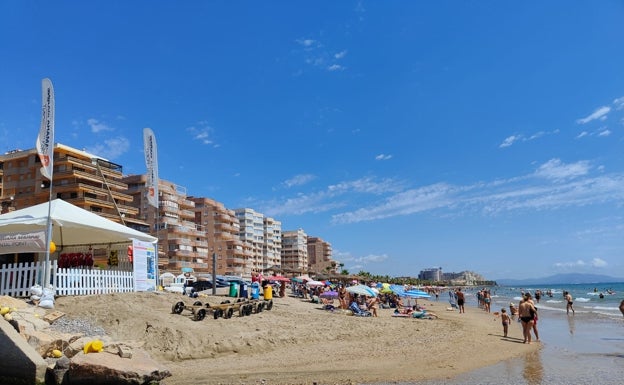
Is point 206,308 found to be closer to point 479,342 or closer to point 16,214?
point 16,214

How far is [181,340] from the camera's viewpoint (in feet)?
40.4

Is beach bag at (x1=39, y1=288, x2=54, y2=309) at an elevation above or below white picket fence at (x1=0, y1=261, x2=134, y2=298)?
below

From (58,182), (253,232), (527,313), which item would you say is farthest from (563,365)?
(253,232)

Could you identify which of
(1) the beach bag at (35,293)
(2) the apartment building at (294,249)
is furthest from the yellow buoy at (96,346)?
(2) the apartment building at (294,249)

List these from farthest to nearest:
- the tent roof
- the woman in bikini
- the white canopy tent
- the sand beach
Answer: the woman in bikini, the tent roof, the white canopy tent, the sand beach

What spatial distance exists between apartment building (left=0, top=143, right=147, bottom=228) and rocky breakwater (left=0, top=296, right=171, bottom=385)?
1945 inches

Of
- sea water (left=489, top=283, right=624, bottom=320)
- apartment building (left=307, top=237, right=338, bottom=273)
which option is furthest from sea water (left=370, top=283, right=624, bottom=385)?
apartment building (left=307, top=237, right=338, bottom=273)

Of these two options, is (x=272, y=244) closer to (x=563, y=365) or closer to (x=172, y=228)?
(x=172, y=228)

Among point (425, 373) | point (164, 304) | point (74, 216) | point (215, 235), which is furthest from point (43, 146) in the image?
point (215, 235)

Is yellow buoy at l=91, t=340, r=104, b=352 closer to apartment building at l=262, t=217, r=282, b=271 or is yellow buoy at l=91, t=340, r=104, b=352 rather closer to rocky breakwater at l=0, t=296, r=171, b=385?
rocky breakwater at l=0, t=296, r=171, b=385

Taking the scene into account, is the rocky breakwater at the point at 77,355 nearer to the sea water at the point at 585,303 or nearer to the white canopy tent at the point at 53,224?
the white canopy tent at the point at 53,224

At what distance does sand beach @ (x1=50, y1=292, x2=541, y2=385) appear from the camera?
1062 centimetres

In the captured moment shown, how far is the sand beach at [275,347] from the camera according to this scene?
34.8ft

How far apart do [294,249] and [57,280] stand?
132 m
